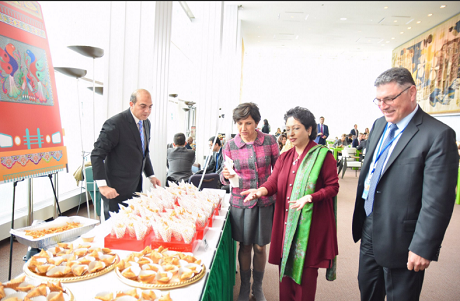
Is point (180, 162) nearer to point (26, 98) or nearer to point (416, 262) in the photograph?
point (26, 98)

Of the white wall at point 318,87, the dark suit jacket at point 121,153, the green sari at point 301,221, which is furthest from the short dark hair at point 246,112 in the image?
the white wall at point 318,87

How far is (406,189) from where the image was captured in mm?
1392

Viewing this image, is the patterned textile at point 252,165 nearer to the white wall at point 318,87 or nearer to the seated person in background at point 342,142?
the seated person in background at point 342,142

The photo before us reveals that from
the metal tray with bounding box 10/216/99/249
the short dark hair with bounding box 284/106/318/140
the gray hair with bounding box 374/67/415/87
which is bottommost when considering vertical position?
the metal tray with bounding box 10/216/99/249

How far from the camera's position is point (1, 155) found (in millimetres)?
2199

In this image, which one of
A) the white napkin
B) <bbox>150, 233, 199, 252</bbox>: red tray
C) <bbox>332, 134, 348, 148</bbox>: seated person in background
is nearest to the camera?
<bbox>150, 233, 199, 252</bbox>: red tray

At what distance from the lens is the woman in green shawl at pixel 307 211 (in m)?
1.73

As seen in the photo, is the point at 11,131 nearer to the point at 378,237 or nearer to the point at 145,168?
the point at 145,168

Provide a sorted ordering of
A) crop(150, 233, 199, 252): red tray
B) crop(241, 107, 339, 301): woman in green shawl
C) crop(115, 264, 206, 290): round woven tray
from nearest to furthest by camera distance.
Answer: crop(115, 264, 206, 290): round woven tray
crop(150, 233, 199, 252): red tray
crop(241, 107, 339, 301): woman in green shawl

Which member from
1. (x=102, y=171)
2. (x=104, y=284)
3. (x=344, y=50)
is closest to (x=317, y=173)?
(x=104, y=284)

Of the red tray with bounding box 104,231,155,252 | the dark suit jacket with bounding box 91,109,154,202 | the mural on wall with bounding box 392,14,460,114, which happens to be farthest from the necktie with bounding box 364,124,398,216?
the mural on wall with bounding box 392,14,460,114

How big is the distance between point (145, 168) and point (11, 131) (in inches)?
41.8

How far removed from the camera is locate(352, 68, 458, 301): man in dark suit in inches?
51.4

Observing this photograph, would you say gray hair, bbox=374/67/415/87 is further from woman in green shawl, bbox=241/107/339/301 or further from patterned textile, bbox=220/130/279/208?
patterned textile, bbox=220/130/279/208
